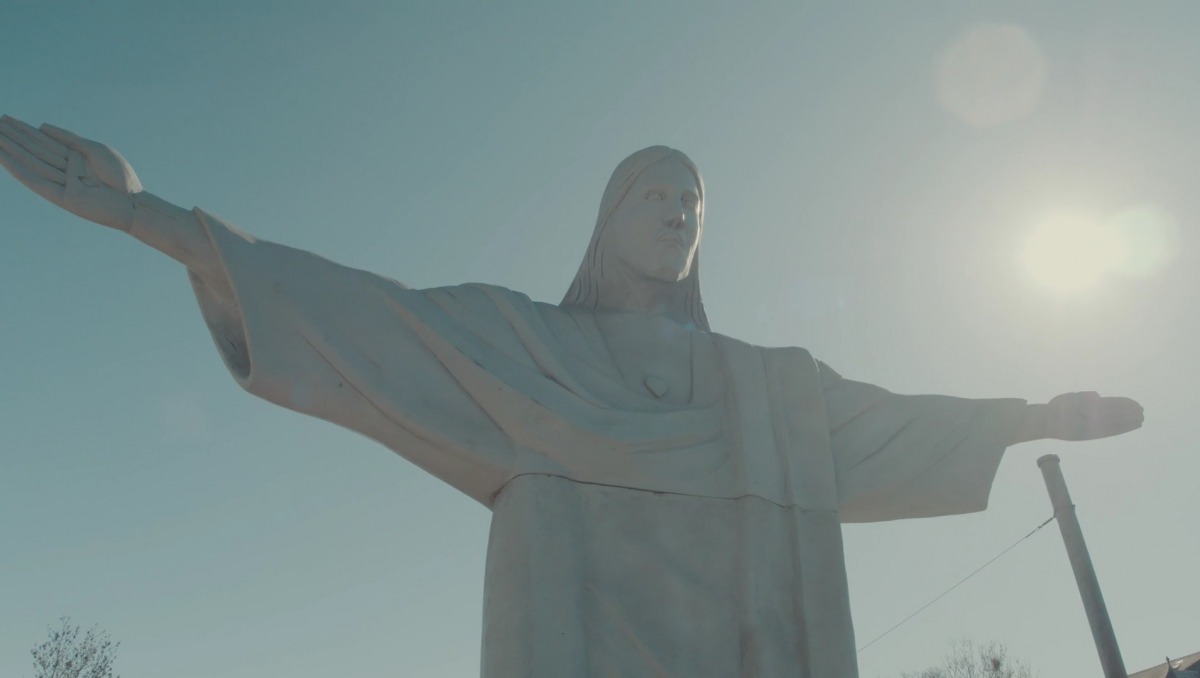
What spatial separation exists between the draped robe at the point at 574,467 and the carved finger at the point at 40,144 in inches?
33.9

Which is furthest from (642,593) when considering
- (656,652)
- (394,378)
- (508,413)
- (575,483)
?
(394,378)

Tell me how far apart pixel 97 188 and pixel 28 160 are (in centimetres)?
37

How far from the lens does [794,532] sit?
5438 millimetres

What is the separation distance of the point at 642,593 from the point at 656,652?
0.30 m

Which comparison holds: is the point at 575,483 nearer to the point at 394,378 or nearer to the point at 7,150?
the point at 394,378

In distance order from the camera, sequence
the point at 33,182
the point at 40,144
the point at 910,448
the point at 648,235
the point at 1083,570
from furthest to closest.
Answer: the point at 1083,570
the point at 648,235
the point at 910,448
the point at 40,144
the point at 33,182

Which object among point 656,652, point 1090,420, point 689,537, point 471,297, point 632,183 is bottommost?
point 656,652

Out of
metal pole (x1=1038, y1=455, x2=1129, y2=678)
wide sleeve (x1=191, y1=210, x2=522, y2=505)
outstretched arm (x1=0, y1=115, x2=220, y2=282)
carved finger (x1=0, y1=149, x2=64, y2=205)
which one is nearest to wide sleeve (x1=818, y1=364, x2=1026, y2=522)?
wide sleeve (x1=191, y1=210, x2=522, y2=505)

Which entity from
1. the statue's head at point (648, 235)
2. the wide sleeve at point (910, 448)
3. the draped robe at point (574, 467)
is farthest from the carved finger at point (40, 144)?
the wide sleeve at point (910, 448)

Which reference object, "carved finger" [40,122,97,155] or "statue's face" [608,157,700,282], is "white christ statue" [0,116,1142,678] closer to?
"carved finger" [40,122,97,155]

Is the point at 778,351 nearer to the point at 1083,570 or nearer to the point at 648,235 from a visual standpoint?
the point at 648,235

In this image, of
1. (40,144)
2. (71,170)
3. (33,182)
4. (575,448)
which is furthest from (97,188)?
(575,448)

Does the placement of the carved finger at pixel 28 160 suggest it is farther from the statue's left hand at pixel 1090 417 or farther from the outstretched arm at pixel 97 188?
the statue's left hand at pixel 1090 417

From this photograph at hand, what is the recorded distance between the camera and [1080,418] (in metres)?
6.22
